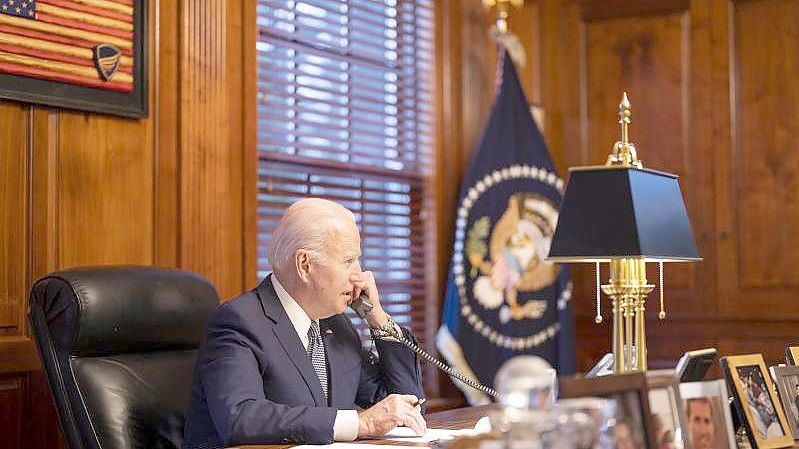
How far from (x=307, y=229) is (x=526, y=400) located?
1.56m

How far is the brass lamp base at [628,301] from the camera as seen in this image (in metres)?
2.67

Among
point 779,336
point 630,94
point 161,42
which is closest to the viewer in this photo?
point 161,42

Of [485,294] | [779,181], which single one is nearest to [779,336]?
[779,181]

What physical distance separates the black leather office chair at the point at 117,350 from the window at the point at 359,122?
122cm

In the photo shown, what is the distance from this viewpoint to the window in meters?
4.13

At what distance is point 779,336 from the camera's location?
4.69 m

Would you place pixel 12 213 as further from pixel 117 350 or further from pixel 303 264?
pixel 303 264

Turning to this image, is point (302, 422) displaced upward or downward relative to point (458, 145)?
downward

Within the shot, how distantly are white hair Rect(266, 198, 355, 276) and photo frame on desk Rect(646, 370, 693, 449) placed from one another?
1.10m

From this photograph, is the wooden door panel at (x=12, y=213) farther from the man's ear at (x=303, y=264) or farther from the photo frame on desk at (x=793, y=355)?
the photo frame on desk at (x=793, y=355)

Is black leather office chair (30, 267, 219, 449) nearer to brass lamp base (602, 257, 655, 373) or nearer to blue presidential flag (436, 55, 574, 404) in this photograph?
brass lamp base (602, 257, 655, 373)

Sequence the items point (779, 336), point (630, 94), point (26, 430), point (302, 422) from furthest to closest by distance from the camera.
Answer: point (630, 94) < point (779, 336) < point (26, 430) < point (302, 422)

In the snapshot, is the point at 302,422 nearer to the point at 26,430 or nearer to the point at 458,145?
the point at 26,430

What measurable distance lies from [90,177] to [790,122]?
2.84m
